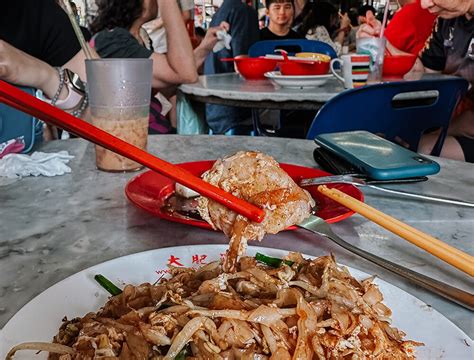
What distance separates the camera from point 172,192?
1.11 meters

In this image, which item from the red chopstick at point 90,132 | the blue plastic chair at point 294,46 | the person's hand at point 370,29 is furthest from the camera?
the blue plastic chair at point 294,46

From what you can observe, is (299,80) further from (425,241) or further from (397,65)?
(425,241)

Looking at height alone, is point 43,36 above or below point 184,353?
above

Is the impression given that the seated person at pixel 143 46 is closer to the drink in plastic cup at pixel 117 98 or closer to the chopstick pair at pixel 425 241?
the drink in plastic cup at pixel 117 98

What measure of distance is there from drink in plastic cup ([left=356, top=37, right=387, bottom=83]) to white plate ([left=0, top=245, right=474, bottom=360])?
221 cm

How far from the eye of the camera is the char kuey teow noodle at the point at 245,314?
51 cm

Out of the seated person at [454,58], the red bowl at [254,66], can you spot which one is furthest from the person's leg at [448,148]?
the red bowl at [254,66]

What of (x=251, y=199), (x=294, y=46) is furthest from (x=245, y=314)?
(x=294, y=46)

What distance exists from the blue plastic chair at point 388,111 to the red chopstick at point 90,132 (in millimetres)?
1357

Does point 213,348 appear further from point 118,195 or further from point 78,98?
point 78,98

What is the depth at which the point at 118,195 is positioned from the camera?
Answer: 1139 millimetres

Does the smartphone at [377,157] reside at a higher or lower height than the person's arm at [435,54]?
lower

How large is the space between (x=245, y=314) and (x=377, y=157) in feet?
2.60

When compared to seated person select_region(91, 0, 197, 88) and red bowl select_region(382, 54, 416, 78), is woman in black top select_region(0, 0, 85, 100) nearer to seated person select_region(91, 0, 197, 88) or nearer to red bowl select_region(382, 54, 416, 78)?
seated person select_region(91, 0, 197, 88)
